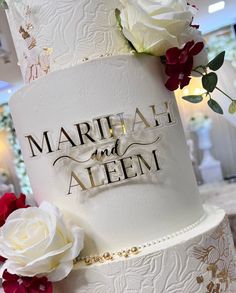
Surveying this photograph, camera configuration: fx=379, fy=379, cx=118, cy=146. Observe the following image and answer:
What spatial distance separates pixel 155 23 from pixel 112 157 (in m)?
0.32

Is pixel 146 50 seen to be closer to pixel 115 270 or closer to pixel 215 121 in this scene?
pixel 115 270

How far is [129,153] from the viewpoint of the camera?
35.3 inches

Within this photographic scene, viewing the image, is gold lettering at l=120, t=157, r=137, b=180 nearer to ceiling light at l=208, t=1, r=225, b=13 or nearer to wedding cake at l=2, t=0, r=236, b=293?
wedding cake at l=2, t=0, r=236, b=293

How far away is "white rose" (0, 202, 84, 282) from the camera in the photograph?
0.78 m

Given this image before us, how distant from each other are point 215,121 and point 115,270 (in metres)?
5.20

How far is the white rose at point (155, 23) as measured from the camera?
33.4 inches

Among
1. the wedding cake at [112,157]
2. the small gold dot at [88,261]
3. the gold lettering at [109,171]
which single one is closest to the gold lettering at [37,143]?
the wedding cake at [112,157]

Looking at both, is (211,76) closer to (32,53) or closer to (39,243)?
(32,53)

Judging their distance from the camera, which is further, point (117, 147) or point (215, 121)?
point (215, 121)

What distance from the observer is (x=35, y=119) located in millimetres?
932

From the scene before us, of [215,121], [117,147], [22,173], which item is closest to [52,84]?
[117,147]

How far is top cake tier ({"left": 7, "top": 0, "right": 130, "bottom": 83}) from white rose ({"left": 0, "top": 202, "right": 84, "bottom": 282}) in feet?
1.25

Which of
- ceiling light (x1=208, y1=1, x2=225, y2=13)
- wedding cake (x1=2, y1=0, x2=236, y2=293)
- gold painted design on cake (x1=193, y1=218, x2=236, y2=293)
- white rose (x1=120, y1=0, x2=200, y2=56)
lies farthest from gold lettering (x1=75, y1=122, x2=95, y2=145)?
ceiling light (x1=208, y1=1, x2=225, y2=13)

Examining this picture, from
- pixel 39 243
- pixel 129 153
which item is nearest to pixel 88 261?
pixel 39 243
